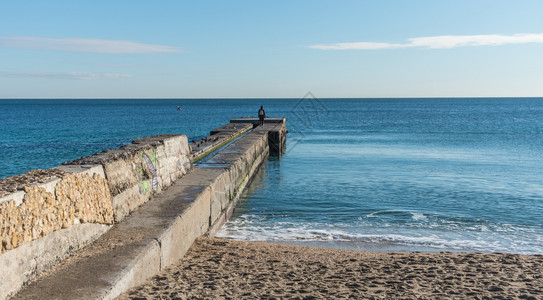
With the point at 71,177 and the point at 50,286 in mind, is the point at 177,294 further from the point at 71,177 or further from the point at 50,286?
the point at 71,177

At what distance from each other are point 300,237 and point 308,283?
10.7 feet

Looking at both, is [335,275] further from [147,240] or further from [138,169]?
[138,169]

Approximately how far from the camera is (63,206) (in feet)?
14.4

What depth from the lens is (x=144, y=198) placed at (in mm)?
6719

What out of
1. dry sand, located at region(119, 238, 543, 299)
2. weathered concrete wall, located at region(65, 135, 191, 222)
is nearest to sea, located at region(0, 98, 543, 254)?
dry sand, located at region(119, 238, 543, 299)

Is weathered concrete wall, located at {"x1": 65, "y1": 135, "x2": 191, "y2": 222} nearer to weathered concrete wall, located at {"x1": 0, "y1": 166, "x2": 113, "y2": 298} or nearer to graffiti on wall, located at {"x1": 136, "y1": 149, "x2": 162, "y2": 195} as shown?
graffiti on wall, located at {"x1": 136, "y1": 149, "x2": 162, "y2": 195}

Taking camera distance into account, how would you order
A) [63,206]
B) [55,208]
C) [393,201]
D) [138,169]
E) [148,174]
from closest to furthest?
[55,208], [63,206], [138,169], [148,174], [393,201]

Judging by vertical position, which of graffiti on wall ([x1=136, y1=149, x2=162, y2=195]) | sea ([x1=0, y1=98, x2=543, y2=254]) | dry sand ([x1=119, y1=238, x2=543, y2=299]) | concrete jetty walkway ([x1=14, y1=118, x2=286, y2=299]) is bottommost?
sea ([x1=0, y1=98, x2=543, y2=254])

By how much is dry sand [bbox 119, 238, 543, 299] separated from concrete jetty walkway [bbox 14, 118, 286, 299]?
188mm

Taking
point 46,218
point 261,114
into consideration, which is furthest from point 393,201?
point 261,114

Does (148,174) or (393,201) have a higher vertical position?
(148,174)

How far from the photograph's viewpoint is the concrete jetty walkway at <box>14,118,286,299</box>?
151 inches

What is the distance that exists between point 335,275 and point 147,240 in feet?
7.00

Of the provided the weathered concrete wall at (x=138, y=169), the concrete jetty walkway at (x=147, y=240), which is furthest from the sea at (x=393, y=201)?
the weathered concrete wall at (x=138, y=169)
